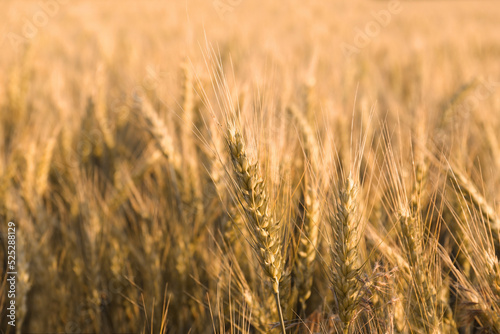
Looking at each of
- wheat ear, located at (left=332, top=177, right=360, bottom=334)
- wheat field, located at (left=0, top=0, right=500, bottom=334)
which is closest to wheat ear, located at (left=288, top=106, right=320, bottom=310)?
wheat field, located at (left=0, top=0, right=500, bottom=334)

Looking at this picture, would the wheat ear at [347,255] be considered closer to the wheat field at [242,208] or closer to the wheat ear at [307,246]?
the wheat field at [242,208]

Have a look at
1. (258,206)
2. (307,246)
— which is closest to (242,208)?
(258,206)

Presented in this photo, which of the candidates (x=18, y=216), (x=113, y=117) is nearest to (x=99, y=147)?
(x=113, y=117)

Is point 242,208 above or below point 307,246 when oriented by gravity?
above

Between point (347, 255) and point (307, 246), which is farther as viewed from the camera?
point (307, 246)

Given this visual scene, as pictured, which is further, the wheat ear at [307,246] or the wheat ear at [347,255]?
the wheat ear at [307,246]

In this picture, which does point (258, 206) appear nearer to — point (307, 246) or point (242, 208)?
point (242, 208)

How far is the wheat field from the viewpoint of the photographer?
0.97 meters

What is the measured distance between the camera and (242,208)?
1.05 metres

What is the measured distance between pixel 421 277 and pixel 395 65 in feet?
11.3

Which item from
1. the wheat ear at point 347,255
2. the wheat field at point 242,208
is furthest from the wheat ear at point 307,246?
the wheat ear at point 347,255

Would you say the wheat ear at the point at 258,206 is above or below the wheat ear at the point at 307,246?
above

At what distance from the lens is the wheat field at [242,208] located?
0.97m

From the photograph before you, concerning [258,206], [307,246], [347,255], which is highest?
[258,206]
